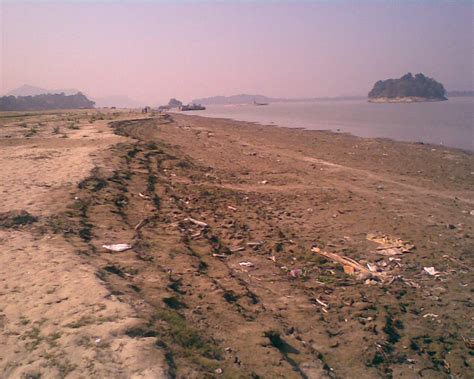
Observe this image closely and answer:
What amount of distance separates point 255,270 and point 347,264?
1.86m

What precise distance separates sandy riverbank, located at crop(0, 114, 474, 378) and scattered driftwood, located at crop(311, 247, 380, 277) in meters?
0.16

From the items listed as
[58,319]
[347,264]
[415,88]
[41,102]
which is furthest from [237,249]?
[415,88]

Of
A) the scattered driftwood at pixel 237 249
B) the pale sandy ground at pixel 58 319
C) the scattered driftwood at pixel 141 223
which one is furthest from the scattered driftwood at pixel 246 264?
the pale sandy ground at pixel 58 319

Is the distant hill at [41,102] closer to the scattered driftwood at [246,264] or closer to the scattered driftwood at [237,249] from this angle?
the scattered driftwood at [237,249]

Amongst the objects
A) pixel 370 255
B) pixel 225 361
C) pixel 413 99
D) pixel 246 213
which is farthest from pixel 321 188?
pixel 413 99

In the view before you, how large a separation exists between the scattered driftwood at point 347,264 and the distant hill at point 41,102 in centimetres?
9053

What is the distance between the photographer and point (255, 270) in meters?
6.82

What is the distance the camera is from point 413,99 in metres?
124

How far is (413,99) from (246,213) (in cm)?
13167

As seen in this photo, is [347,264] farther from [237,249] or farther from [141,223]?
[141,223]

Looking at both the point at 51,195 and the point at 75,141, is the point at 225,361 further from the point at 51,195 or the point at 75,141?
the point at 75,141

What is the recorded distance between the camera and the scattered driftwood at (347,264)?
22.7 ft

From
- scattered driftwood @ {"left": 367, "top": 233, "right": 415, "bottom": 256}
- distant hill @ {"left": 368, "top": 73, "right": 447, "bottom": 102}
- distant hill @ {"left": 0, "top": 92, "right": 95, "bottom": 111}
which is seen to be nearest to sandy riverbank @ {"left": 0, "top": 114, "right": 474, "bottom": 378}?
scattered driftwood @ {"left": 367, "top": 233, "right": 415, "bottom": 256}

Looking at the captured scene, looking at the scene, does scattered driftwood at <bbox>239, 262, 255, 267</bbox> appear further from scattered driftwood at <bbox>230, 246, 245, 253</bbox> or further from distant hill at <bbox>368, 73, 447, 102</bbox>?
distant hill at <bbox>368, 73, 447, 102</bbox>
